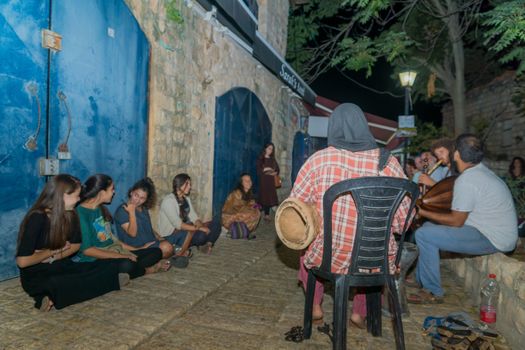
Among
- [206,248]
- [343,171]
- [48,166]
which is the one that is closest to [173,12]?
[48,166]

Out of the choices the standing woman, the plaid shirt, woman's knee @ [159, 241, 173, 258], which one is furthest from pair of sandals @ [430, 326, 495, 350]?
the standing woman

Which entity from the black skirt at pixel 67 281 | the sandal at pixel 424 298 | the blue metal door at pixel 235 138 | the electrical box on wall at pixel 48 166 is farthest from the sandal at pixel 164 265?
the sandal at pixel 424 298

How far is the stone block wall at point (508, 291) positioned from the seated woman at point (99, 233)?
3260 millimetres

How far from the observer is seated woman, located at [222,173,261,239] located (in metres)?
6.19

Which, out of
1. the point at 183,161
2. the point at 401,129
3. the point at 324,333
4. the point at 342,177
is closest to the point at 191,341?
the point at 324,333

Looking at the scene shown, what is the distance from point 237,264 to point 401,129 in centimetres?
781

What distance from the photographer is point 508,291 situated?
287 cm

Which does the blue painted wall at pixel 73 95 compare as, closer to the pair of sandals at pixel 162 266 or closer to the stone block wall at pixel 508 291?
the pair of sandals at pixel 162 266

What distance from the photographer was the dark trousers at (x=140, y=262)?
139 inches

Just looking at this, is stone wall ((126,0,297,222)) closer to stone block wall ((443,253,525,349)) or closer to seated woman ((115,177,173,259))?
seated woman ((115,177,173,259))

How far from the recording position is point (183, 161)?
5480 millimetres

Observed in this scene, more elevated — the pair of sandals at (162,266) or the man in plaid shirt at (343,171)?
the man in plaid shirt at (343,171)

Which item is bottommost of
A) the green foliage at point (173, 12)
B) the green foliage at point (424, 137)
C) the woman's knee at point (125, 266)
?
the woman's knee at point (125, 266)

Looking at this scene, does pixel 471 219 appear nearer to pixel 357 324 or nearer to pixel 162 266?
pixel 357 324
